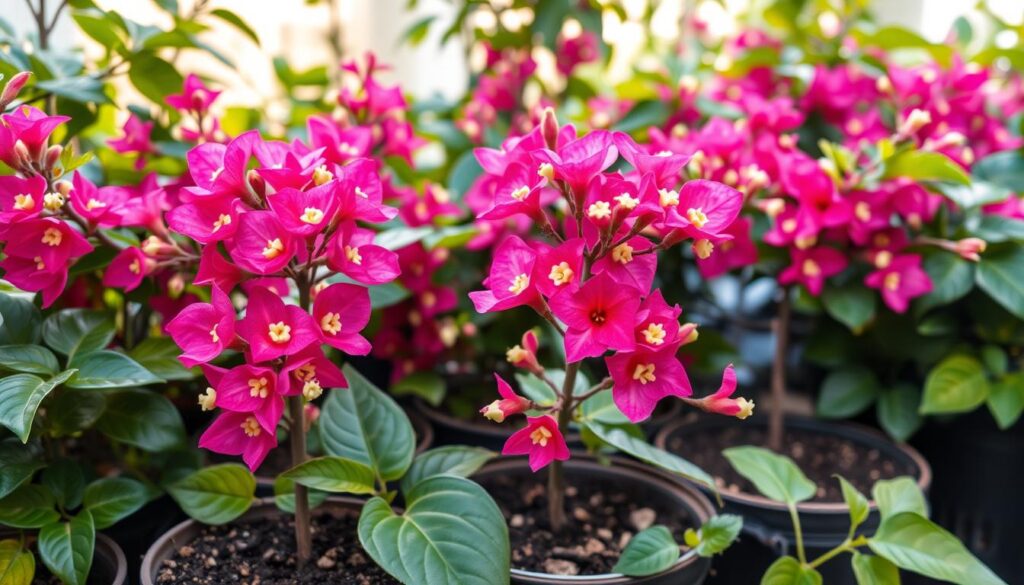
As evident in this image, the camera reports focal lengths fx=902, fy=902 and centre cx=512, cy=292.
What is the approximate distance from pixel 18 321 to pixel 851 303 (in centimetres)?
85

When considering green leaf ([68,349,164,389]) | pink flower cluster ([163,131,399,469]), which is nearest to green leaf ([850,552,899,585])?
pink flower cluster ([163,131,399,469])

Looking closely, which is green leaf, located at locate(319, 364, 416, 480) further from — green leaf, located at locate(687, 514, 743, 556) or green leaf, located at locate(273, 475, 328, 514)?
green leaf, located at locate(687, 514, 743, 556)

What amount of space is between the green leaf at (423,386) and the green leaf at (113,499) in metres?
0.38

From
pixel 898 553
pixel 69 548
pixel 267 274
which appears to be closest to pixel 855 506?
pixel 898 553

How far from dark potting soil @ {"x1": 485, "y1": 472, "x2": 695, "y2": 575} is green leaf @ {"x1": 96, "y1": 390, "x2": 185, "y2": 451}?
30 cm

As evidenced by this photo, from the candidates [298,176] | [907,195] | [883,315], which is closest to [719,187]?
[298,176]

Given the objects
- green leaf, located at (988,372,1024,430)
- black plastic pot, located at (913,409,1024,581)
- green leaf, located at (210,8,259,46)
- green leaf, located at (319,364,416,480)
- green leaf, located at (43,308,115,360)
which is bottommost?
black plastic pot, located at (913,409,1024,581)

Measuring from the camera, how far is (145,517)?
2.77ft

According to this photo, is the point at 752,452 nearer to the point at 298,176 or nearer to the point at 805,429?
the point at 805,429

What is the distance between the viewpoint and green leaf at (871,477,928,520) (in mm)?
820

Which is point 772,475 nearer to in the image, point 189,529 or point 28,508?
point 189,529

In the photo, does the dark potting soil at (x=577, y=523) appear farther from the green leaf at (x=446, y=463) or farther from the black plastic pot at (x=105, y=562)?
the black plastic pot at (x=105, y=562)

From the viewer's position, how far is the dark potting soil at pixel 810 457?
1022mm

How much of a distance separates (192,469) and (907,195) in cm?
79
